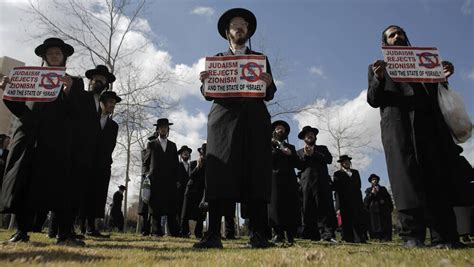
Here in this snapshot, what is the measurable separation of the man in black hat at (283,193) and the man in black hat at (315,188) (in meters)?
1.54

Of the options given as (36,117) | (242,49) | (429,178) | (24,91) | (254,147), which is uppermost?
(242,49)

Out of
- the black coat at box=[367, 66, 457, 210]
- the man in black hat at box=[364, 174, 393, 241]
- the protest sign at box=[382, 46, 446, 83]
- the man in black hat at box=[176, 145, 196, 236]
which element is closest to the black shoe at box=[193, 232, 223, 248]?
the black coat at box=[367, 66, 457, 210]

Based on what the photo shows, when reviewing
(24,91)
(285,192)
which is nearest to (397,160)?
(285,192)

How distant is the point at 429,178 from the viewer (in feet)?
13.9

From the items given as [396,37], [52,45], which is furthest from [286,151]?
[52,45]

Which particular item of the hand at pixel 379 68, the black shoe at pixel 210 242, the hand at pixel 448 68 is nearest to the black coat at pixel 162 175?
the black shoe at pixel 210 242

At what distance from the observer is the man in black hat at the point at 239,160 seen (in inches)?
169

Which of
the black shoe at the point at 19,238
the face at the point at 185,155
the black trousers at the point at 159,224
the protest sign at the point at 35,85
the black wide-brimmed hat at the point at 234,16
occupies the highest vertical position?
the black wide-brimmed hat at the point at 234,16

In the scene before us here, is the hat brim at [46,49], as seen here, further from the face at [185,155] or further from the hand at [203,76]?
the face at [185,155]

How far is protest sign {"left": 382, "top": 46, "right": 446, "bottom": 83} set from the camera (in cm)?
452

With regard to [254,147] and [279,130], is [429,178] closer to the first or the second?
[254,147]

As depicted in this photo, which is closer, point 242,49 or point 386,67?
point 386,67

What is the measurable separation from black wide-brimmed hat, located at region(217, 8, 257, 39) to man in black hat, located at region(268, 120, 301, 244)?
100.0 inches

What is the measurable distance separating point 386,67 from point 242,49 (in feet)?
5.87
